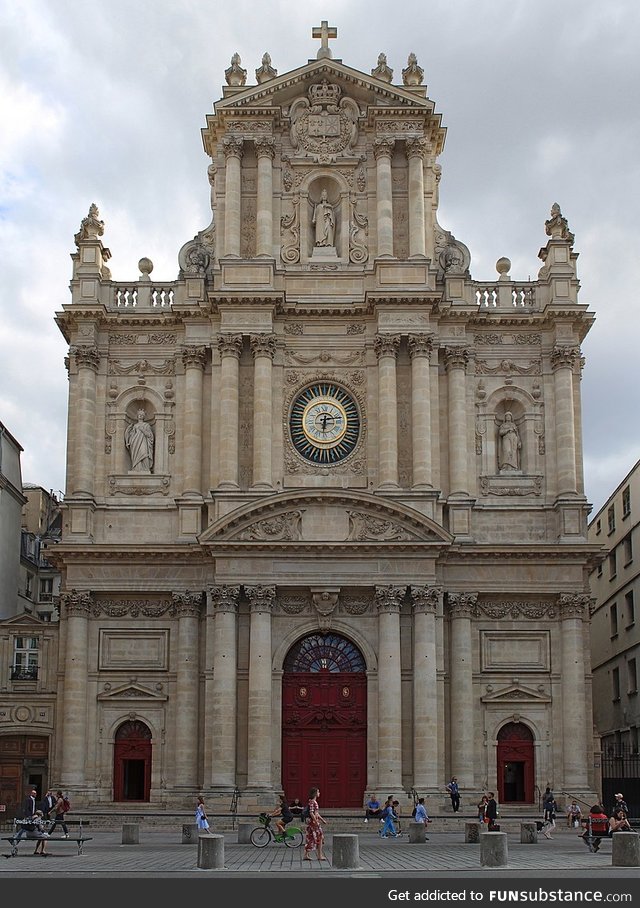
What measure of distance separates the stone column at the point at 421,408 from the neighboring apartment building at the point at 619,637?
11.4m

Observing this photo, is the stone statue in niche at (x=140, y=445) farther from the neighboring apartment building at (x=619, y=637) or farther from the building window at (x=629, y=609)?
the building window at (x=629, y=609)

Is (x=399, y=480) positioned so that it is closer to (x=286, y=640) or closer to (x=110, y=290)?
(x=286, y=640)

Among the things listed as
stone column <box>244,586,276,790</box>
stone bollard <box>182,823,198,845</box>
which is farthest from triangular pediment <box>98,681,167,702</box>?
stone bollard <box>182,823,198,845</box>

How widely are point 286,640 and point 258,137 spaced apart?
20575 millimetres

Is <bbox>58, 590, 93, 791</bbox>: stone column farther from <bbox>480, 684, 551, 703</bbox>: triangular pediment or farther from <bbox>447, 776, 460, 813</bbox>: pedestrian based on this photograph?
<bbox>480, 684, 551, 703</bbox>: triangular pediment

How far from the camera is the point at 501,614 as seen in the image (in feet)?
169

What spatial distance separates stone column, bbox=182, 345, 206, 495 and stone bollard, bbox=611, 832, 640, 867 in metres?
26.3

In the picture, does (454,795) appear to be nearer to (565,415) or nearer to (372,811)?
(372,811)

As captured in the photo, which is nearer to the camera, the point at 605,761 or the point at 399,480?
the point at 399,480

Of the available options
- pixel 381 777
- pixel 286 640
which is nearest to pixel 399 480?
pixel 286 640

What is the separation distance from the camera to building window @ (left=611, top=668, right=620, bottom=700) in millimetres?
65250

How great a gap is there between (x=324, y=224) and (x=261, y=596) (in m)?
15.8

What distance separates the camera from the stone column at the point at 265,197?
5428cm

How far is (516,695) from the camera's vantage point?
166ft
